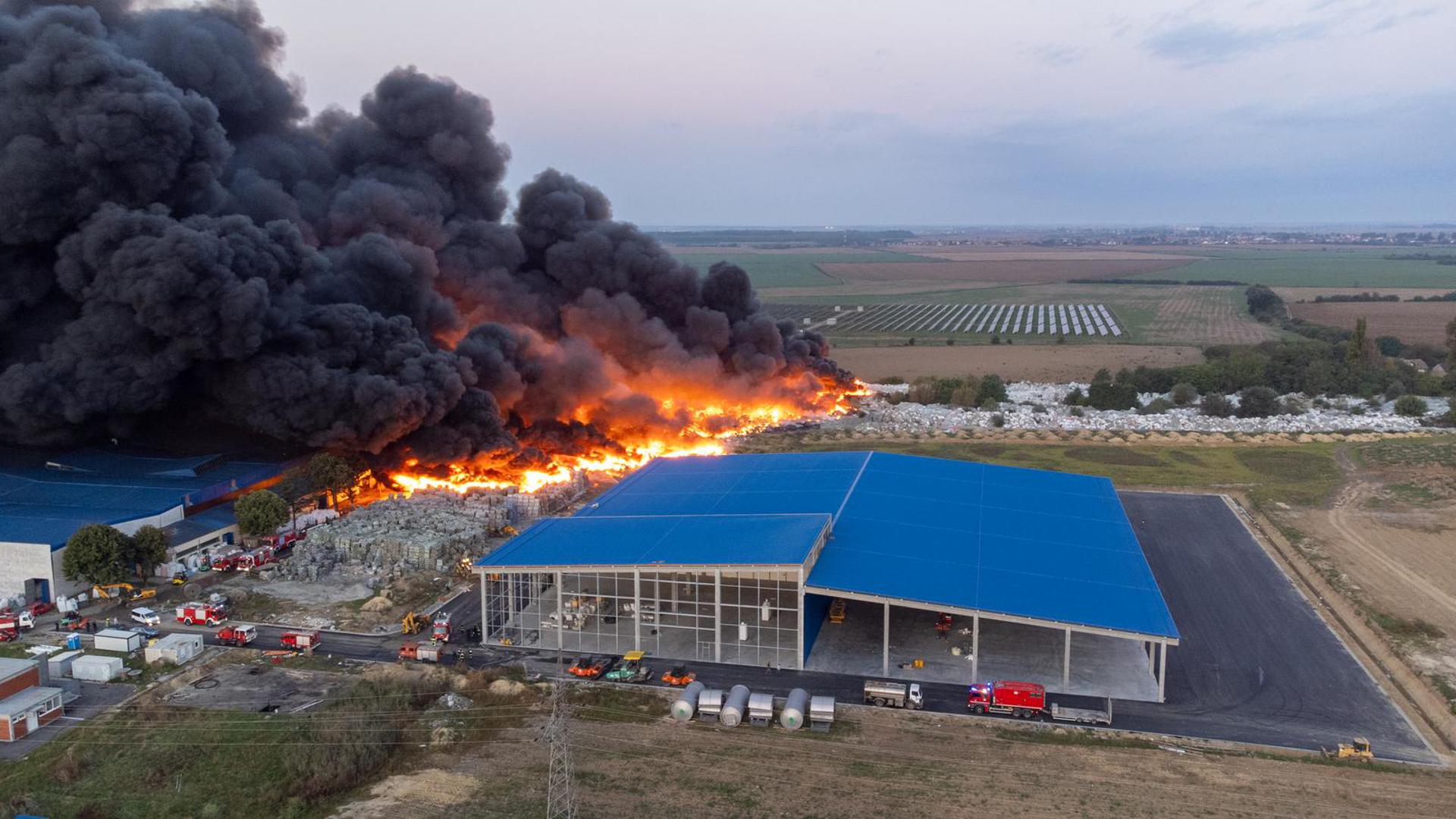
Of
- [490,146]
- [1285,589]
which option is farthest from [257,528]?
[1285,589]

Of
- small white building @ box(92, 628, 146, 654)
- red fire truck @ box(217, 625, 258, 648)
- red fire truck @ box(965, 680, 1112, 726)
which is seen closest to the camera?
red fire truck @ box(965, 680, 1112, 726)

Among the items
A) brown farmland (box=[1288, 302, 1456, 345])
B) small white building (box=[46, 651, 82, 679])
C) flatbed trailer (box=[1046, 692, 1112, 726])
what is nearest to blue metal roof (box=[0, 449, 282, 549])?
small white building (box=[46, 651, 82, 679])

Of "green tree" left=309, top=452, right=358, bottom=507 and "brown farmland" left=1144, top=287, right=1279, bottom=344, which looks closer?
"green tree" left=309, top=452, right=358, bottom=507

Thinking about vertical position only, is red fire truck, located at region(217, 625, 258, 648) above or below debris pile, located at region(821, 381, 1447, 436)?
below

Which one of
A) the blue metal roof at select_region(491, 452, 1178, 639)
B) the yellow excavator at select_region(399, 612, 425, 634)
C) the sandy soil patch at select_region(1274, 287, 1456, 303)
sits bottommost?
the yellow excavator at select_region(399, 612, 425, 634)

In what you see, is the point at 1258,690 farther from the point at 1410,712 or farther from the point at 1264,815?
the point at 1264,815

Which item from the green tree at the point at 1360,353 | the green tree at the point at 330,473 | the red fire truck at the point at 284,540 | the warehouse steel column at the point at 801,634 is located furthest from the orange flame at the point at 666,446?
the green tree at the point at 1360,353

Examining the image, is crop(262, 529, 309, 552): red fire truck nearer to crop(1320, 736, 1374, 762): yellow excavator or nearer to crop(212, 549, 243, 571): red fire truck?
crop(212, 549, 243, 571): red fire truck
